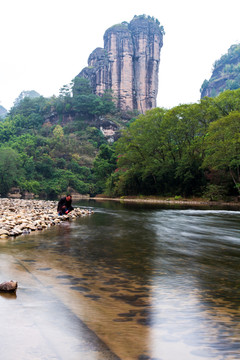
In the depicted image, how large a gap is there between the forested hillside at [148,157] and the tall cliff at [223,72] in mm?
84658

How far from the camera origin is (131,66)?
109500mm

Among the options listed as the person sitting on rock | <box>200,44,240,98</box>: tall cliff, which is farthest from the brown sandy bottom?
<box>200,44,240,98</box>: tall cliff

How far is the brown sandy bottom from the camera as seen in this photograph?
239cm

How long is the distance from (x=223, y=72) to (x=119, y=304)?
166 m

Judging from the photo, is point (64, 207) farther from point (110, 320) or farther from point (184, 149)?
point (184, 149)

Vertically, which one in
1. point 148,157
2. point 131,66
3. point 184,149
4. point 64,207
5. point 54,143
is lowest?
point 64,207

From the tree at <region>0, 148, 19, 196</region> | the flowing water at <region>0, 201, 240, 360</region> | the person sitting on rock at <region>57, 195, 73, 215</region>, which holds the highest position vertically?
the tree at <region>0, 148, 19, 196</region>

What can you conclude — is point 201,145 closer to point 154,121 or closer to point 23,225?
point 154,121

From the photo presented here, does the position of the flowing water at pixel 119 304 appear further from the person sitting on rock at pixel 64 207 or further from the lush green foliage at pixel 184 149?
the lush green foliage at pixel 184 149

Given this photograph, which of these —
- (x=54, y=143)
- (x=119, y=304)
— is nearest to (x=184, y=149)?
(x=119, y=304)

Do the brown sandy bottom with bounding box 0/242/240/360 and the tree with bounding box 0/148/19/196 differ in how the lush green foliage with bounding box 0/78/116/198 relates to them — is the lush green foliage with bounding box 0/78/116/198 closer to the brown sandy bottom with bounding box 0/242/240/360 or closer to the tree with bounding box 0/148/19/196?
the tree with bounding box 0/148/19/196

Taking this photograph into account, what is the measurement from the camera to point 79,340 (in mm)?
2564

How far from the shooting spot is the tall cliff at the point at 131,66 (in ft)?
360

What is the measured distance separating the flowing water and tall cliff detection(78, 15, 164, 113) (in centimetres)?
10727
